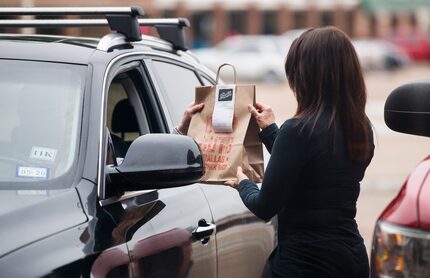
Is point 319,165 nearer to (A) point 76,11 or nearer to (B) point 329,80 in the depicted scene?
(B) point 329,80

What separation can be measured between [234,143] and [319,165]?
556mm

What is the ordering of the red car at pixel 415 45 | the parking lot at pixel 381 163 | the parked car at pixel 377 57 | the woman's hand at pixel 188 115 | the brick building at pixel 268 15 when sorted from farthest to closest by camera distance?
the brick building at pixel 268 15 < the red car at pixel 415 45 < the parked car at pixel 377 57 < the parking lot at pixel 381 163 < the woman's hand at pixel 188 115

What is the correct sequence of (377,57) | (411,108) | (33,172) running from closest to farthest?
(411,108) < (33,172) < (377,57)

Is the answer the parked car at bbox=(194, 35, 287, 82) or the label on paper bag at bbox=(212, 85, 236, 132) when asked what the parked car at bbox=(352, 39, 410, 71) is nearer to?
the parked car at bbox=(194, 35, 287, 82)

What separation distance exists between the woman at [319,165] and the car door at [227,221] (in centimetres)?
73

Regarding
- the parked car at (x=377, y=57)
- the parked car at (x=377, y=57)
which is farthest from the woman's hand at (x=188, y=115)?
the parked car at (x=377, y=57)

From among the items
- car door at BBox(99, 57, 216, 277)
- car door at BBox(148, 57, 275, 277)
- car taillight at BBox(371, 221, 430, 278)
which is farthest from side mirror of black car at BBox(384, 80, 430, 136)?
car door at BBox(148, 57, 275, 277)

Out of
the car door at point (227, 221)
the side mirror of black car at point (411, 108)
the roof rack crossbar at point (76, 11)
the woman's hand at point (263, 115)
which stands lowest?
the car door at point (227, 221)

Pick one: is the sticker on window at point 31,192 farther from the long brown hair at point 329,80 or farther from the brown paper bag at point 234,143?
the long brown hair at point 329,80

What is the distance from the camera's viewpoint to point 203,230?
438 centimetres

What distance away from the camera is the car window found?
199 inches

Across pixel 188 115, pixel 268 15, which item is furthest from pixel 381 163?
pixel 268 15

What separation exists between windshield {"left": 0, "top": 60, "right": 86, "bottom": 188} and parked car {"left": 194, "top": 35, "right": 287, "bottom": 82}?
35494 millimetres

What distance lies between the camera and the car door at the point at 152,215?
389 cm
